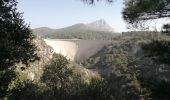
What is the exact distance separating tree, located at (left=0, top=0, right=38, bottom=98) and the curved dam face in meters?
118

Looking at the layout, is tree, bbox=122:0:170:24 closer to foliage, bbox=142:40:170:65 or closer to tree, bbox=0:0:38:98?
foliage, bbox=142:40:170:65

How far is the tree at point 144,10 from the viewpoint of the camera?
44.2ft

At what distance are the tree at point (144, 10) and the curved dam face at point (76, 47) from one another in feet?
376

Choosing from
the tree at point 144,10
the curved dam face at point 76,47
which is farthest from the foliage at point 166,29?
the curved dam face at point 76,47

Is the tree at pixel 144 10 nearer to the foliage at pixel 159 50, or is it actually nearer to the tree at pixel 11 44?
the foliage at pixel 159 50

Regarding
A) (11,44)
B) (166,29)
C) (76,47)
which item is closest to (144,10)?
(166,29)

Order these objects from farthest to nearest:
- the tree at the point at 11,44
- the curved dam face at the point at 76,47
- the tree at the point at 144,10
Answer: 1. the curved dam face at the point at 76,47
2. the tree at the point at 144,10
3. the tree at the point at 11,44

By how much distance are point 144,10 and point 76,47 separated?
12918cm

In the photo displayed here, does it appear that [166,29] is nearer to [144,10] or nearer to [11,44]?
[144,10]

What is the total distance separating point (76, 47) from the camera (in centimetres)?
14338

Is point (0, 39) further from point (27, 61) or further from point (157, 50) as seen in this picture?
point (157, 50)

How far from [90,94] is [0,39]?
6573 millimetres

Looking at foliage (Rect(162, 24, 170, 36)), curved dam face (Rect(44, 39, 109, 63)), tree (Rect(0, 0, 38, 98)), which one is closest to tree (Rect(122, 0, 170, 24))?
foliage (Rect(162, 24, 170, 36))

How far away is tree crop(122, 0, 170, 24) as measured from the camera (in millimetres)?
13469
